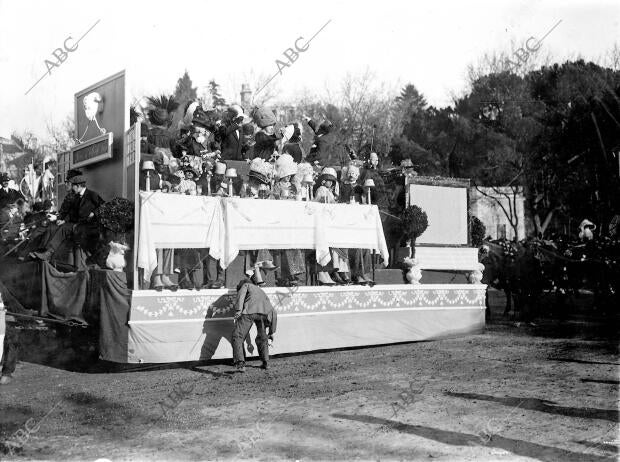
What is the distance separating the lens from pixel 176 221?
11438 millimetres

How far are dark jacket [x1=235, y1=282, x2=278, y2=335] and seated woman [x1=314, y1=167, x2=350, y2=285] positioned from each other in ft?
6.98

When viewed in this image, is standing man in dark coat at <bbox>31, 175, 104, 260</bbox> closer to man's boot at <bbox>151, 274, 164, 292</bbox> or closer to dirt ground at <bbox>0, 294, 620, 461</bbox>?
man's boot at <bbox>151, 274, 164, 292</bbox>

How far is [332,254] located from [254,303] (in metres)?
2.75

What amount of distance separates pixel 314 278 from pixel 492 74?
24.8 meters

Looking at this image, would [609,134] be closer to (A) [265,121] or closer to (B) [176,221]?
(A) [265,121]

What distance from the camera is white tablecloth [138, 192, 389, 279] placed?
11.2 meters

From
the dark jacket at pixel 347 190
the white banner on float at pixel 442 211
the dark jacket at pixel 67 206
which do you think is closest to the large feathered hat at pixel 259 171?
the dark jacket at pixel 347 190

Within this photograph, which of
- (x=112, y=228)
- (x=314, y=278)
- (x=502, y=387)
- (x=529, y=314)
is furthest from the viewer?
(x=529, y=314)

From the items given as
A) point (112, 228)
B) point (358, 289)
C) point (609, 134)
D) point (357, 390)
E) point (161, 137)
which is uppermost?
point (609, 134)

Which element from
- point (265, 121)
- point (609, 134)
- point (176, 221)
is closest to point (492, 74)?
point (609, 134)

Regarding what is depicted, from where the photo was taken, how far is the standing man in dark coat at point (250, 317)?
11321 millimetres

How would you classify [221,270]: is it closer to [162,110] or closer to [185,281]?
[185,281]

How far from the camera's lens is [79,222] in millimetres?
11867

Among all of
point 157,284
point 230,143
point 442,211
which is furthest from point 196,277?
point 442,211
